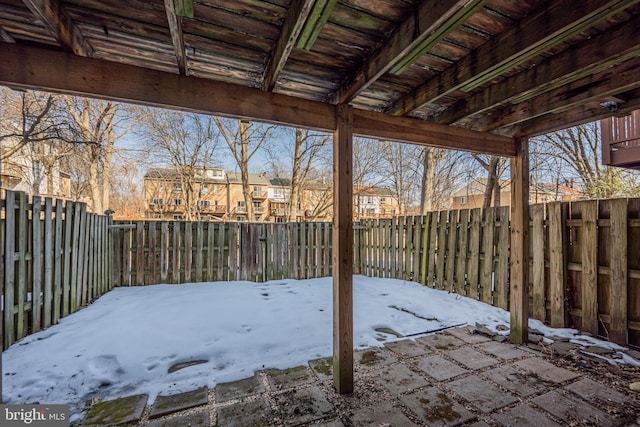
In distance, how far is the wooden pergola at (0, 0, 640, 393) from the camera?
53.9 inches

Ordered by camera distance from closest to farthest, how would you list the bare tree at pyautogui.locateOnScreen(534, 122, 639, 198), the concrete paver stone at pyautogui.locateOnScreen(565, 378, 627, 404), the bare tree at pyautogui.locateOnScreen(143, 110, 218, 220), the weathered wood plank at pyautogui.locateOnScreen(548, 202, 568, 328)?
the concrete paver stone at pyautogui.locateOnScreen(565, 378, 627, 404) → the weathered wood plank at pyautogui.locateOnScreen(548, 202, 568, 328) → the bare tree at pyautogui.locateOnScreen(534, 122, 639, 198) → the bare tree at pyautogui.locateOnScreen(143, 110, 218, 220)

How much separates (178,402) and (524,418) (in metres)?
2.34

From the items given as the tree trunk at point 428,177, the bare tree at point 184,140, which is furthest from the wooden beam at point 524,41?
the bare tree at point 184,140

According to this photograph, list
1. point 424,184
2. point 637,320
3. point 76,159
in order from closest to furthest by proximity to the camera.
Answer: point 637,320
point 424,184
point 76,159

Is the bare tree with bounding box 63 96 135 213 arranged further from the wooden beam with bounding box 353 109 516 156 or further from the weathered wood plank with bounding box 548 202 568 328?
the weathered wood plank with bounding box 548 202 568 328

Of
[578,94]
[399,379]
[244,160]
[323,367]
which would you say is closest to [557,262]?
[578,94]

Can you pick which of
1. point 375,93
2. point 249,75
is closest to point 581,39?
point 375,93

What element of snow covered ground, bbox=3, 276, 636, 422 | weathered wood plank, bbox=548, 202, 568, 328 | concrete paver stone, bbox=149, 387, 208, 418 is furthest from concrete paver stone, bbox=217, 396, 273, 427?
weathered wood plank, bbox=548, 202, 568, 328

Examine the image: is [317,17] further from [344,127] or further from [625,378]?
[625,378]

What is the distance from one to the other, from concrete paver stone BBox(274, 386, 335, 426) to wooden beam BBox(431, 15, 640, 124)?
2.60m

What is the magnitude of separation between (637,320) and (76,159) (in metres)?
14.3

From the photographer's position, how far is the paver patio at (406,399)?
5.85ft

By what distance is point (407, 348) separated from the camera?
284cm

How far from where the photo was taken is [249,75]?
78.7 inches
